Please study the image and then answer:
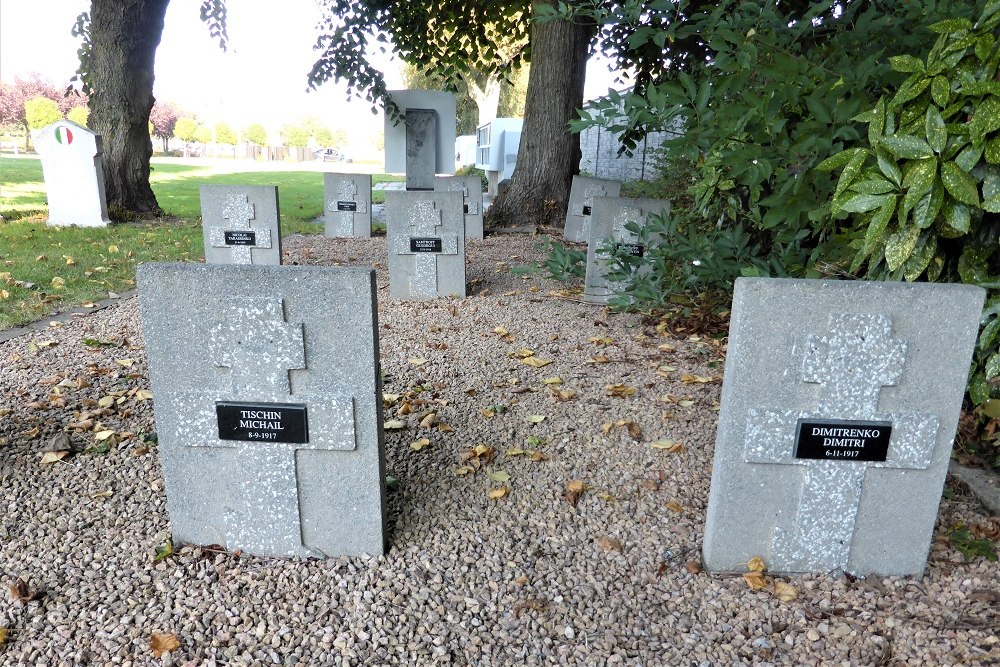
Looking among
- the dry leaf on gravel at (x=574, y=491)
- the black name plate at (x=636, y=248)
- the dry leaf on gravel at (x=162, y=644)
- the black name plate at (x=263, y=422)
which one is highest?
the black name plate at (x=636, y=248)

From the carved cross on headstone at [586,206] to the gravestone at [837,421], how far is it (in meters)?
7.12

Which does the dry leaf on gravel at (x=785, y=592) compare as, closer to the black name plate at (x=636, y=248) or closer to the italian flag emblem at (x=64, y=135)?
the black name plate at (x=636, y=248)

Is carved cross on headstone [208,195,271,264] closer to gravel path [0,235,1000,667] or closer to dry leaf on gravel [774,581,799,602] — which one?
gravel path [0,235,1000,667]

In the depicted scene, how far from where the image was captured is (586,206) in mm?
9078

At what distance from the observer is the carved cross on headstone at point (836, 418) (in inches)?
80.3

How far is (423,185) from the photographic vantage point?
41.8 feet

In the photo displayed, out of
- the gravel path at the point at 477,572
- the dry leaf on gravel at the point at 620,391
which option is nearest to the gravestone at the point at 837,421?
the gravel path at the point at 477,572

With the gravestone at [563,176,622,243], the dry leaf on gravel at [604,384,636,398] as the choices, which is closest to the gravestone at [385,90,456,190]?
the gravestone at [563,176,622,243]

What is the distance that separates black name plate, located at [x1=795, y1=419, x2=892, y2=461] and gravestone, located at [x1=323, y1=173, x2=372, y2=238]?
9379 mm

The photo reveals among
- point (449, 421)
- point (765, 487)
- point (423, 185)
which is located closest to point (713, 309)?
point (449, 421)

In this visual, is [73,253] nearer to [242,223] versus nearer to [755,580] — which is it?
[242,223]

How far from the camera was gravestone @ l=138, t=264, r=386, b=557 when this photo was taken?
2.11 metres

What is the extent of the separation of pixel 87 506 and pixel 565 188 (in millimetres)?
9569

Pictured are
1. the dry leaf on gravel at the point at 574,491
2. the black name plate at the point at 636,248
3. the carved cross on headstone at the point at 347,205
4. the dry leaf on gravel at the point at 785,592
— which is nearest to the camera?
the dry leaf on gravel at the point at 785,592
